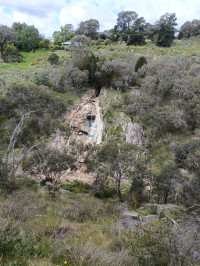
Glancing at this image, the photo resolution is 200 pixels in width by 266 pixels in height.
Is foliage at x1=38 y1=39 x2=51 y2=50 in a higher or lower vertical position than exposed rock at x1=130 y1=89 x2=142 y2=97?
higher

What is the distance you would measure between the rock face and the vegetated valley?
0.14 metres

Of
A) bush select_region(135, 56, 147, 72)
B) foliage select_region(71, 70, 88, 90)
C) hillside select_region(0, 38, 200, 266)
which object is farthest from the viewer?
bush select_region(135, 56, 147, 72)

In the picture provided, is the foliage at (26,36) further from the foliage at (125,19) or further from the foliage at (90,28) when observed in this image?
the foliage at (125,19)

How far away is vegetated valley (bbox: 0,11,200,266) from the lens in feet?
14.1

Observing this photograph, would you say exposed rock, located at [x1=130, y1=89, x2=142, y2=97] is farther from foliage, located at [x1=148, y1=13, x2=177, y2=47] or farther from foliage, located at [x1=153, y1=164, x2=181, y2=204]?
foliage, located at [x1=148, y1=13, x2=177, y2=47]

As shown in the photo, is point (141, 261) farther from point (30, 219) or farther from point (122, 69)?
point (122, 69)

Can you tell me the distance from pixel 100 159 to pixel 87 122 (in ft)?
35.0

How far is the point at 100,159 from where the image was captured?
45.6 ft

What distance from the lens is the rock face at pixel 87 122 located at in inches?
882

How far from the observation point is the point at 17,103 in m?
13.5

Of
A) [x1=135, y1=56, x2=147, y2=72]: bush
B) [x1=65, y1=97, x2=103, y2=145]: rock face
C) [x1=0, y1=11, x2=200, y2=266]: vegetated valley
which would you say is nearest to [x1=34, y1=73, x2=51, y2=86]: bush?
[x1=0, y1=11, x2=200, y2=266]: vegetated valley

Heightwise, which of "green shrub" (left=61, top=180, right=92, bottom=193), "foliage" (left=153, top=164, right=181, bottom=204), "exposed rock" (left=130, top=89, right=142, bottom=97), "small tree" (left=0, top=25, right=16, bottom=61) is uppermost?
"small tree" (left=0, top=25, right=16, bottom=61)

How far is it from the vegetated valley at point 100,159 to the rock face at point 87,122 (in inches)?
5.4

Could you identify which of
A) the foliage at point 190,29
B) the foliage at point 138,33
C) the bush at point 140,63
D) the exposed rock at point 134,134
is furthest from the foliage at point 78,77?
the foliage at point 190,29
